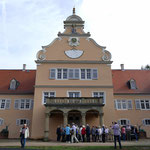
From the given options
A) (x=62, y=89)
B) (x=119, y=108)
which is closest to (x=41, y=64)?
(x=62, y=89)

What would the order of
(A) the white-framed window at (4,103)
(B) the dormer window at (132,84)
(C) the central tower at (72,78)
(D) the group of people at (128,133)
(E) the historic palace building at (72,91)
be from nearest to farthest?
(D) the group of people at (128,133)
(C) the central tower at (72,78)
(E) the historic palace building at (72,91)
(A) the white-framed window at (4,103)
(B) the dormer window at (132,84)

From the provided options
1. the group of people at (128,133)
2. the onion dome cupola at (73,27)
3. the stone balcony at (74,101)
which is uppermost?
the onion dome cupola at (73,27)

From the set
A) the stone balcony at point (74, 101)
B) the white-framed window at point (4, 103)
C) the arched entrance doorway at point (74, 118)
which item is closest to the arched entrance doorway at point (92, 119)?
the arched entrance doorway at point (74, 118)

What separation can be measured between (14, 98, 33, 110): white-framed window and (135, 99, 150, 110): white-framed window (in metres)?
14.4

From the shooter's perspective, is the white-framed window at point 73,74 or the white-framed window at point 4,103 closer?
the white-framed window at point 73,74

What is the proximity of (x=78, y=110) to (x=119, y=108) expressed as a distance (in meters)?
7.70

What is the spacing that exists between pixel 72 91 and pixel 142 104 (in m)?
10.1

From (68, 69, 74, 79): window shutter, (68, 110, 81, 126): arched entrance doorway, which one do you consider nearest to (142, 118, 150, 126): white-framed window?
(68, 110, 81, 126): arched entrance doorway

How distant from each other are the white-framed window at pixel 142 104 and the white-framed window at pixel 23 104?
14393mm

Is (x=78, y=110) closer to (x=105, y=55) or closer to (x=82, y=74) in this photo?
(x=82, y=74)

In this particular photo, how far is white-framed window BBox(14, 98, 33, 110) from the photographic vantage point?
24.7 m

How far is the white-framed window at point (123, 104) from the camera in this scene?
24.7m

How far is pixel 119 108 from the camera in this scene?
24.7 m

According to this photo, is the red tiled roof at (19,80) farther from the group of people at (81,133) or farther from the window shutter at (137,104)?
the window shutter at (137,104)
